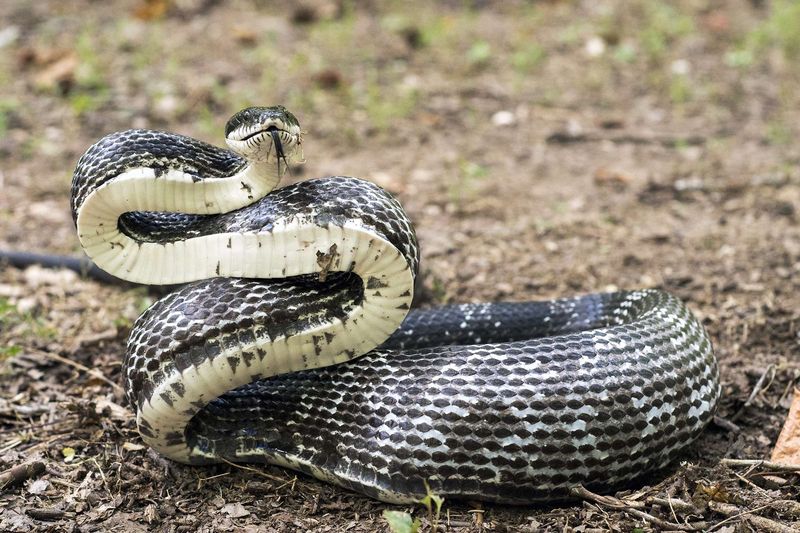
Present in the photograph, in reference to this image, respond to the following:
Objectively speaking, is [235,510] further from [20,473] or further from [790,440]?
[790,440]

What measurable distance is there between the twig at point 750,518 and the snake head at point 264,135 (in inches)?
110

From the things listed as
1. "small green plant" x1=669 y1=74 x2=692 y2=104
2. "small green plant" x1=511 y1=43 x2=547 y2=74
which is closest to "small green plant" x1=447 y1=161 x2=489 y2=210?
"small green plant" x1=511 y1=43 x2=547 y2=74

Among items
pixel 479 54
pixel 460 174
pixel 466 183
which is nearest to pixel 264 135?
pixel 466 183

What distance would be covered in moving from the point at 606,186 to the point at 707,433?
4.25 metres

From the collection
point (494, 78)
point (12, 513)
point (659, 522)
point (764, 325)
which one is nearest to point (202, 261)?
point (12, 513)

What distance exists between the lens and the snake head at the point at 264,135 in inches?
169

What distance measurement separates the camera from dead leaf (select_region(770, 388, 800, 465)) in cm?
472

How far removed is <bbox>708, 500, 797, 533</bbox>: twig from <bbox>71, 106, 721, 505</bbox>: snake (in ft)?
1.34

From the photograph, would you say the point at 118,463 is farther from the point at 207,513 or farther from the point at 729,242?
the point at 729,242

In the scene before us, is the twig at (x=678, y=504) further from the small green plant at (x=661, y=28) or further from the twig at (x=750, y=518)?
the small green plant at (x=661, y=28)

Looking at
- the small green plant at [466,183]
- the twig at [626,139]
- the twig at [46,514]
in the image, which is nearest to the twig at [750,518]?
the twig at [46,514]

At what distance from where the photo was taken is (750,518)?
4176 mm

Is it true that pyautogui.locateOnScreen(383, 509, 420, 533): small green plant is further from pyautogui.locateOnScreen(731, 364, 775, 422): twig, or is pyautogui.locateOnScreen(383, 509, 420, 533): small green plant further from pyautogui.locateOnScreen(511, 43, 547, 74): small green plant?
pyautogui.locateOnScreen(511, 43, 547, 74): small green plant

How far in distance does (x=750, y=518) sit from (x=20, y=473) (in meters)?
3.80
